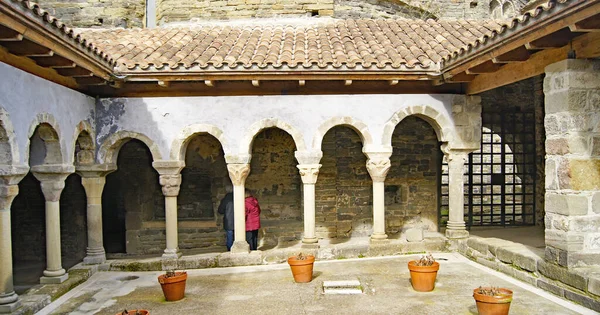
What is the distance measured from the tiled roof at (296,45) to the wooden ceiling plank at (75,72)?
82cm

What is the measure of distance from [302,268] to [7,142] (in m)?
3.90

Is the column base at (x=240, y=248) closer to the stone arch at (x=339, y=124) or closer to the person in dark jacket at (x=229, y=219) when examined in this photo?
the person in dark jacket at (x=229, y=219)

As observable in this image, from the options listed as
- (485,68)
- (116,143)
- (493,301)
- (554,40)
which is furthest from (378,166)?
(116,143)

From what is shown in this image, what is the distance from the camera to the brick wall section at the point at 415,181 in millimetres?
11703

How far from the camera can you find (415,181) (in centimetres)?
1174

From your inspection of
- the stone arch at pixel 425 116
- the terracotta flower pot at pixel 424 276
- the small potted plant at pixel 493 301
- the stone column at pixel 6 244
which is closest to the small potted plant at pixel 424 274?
the terracotta flower pot at pixel 424 276

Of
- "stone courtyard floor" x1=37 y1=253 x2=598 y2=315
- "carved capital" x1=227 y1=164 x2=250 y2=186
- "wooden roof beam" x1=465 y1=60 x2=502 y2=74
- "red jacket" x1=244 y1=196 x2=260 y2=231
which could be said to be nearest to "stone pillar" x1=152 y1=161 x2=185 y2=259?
"stone courtyard floor" x1=37 y1=253 x2=598 y2=315

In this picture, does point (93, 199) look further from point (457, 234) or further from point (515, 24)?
point (515, 24)

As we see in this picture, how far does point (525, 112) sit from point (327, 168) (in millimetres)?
4733

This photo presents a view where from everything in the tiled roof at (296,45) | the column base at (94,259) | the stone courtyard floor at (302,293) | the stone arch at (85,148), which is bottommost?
the stone courtyard floor at (302,293)

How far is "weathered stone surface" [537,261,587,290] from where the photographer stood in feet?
18.4

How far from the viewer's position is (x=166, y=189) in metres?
8.69

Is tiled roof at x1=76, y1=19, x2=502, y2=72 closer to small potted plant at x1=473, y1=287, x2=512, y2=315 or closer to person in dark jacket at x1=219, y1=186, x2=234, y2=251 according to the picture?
person in dark jacket at x1=219, y1=186, x2=234, y2=251

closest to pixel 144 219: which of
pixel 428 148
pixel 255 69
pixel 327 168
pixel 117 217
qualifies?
pixel 117 217
